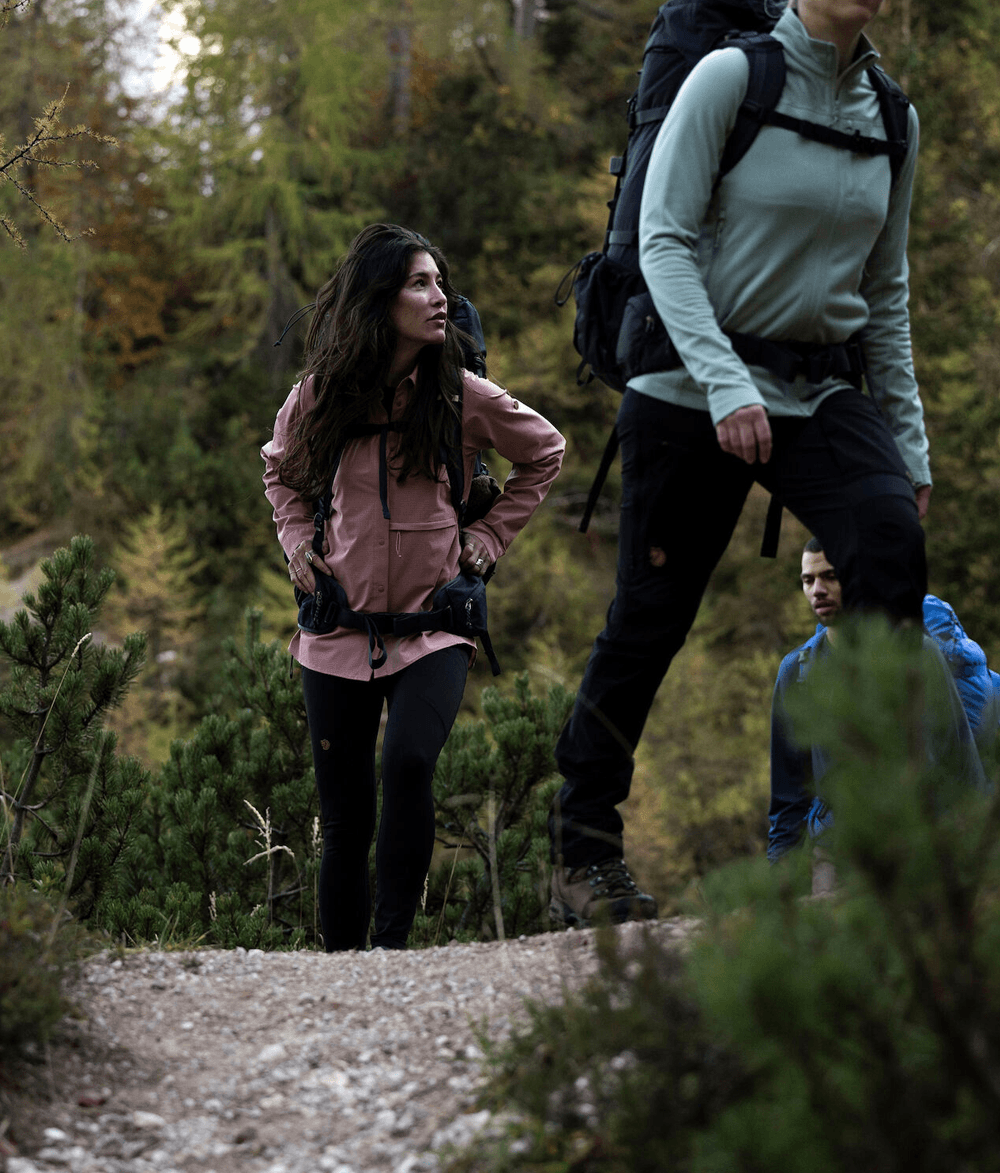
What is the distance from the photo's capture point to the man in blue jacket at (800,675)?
10.6 feet

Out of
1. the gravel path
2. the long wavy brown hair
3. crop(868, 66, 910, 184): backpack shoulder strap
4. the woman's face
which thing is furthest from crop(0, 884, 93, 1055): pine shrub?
crop(868, 66, 910, 184): backpack shoulder strap

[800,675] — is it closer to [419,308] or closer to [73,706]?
[419,308]

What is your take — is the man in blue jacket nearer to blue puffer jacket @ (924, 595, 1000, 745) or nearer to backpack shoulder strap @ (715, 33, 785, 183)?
blue puffer jacket @ (924, 595, 1000, 745)

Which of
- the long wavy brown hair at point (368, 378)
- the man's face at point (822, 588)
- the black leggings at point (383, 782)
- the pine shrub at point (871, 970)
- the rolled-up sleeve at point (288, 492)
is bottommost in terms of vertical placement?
the black leggings at point (383, 782)

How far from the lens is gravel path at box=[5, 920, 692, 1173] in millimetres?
1812

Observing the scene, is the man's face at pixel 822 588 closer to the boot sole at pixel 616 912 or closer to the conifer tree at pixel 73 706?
the boot sole at pixel 616 912

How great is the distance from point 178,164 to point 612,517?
10.2 m

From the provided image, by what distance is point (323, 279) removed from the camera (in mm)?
21750

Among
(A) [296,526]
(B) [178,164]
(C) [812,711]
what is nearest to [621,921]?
(A) [296,526]

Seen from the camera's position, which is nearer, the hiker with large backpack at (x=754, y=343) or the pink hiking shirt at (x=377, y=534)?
the hiker with large backpack at (x=754, y=343)

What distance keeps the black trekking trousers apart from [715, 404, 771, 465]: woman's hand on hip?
0.17m

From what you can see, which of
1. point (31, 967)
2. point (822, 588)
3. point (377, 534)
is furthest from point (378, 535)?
point (31, 967)

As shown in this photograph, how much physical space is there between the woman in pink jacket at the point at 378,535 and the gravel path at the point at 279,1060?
0.53 meters

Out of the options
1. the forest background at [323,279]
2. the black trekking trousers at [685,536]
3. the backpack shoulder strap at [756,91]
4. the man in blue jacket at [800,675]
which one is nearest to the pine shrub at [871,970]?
the black trekking trousers at [685,536]
